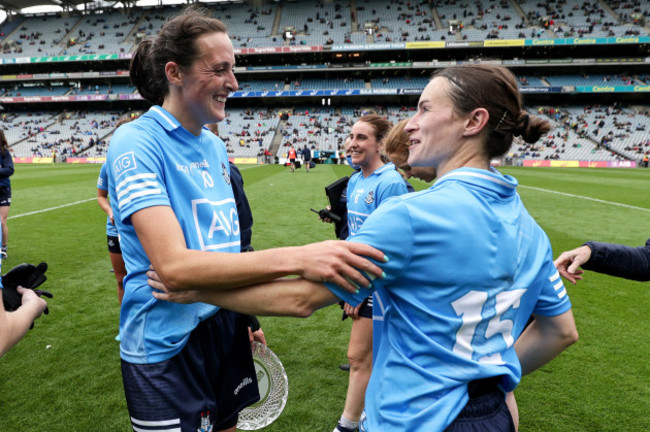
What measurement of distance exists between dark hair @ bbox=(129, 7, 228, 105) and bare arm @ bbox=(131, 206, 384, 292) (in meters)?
0.80

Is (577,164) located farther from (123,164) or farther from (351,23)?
(123,164)

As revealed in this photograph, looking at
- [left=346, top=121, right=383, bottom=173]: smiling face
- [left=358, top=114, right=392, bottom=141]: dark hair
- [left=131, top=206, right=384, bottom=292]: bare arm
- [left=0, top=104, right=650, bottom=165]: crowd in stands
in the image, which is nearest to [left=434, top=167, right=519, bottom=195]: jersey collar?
[left=131, top=206, right=384, bottom=292]: bare arm

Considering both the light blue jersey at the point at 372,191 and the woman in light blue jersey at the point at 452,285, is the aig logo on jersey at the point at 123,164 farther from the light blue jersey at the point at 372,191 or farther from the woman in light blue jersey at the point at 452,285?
the light blue jersey at the point at 372,191

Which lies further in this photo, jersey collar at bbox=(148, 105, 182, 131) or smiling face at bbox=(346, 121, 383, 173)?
smiling face at bbox=(346, 121, 383, 173)

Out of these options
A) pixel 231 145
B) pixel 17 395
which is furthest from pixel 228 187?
pixel 231 145

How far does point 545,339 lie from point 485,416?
0.58 meters

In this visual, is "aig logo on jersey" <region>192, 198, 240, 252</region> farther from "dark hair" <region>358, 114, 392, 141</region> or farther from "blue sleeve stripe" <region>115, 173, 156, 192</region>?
"dark hair" <region>358, 114, 392, 141</region>

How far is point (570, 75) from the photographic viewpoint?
5003 centimetres

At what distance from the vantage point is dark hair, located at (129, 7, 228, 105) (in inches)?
62.6

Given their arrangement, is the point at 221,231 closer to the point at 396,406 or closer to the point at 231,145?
the point at 396,406

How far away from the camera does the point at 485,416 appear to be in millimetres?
1250

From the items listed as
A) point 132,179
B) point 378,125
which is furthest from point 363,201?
point 132,179

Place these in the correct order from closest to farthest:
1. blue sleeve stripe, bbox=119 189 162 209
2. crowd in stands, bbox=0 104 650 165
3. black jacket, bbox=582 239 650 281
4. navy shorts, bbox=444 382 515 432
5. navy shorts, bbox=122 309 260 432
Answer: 1. navy shorts, bbox=444 382 515 432
2. blue sleeve stripe, bbox=119 189 162 209
3. navy shorts, bbox=122 309 260 432
4. black jacket, bbox=582 239 650 281
5. crowd in stands, bbox=0 104 650 165

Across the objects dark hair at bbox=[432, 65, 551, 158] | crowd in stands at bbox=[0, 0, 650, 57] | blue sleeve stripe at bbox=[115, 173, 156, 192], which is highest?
crowd in stands at bbox=[0, 0, 650, 57]
